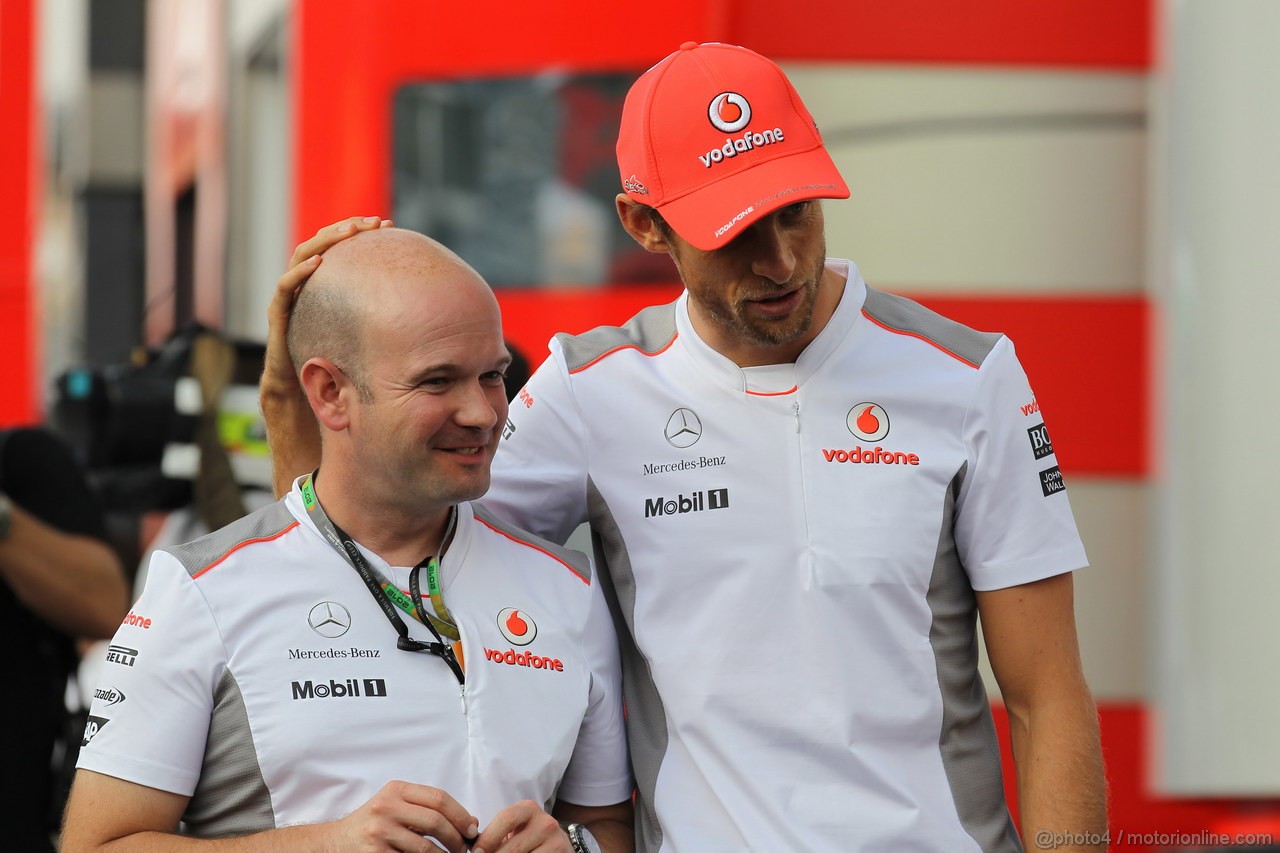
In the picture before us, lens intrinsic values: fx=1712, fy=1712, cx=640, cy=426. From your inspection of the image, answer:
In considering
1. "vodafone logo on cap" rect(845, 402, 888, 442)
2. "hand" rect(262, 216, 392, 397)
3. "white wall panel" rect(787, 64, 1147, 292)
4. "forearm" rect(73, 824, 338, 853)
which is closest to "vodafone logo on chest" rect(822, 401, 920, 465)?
"vodafone logo on cap" rect(845, 402, 888, 442)

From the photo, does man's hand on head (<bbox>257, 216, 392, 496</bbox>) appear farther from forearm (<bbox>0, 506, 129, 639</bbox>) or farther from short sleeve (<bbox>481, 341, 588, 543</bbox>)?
forearm (<bbox>0, 506, 129, 639</bbox>)

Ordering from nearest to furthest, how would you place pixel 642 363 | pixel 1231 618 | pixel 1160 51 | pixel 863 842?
pixel 863 842 < pixel 642 363 < pixel 1231 618 < pixel 1160 51

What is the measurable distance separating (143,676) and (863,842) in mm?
861

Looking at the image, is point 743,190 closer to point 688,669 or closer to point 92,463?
point 688,669

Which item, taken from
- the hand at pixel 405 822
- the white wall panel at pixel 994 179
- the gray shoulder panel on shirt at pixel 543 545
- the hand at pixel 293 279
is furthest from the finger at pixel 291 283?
the white wall panel at pixel 994 179

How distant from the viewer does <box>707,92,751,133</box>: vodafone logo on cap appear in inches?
84.5

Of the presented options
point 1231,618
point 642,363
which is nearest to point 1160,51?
point 1231,618

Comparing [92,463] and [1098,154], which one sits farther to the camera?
[92,463]

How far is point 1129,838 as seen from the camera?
12.2 feet

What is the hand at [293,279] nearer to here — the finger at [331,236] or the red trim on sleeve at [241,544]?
the finger at [331,236]

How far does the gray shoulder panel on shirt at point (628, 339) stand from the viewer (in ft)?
7.50

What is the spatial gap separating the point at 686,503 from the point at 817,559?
187 mm

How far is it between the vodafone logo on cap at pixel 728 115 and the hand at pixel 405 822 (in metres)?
0.89

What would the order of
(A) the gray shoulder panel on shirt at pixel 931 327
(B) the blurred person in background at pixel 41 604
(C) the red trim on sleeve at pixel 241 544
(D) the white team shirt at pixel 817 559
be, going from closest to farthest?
(C) the red trim on sleeve at pixel 241 544, (D) the white team shirt at pixel 817 559, (A) the gray shoulder panel on shirt at pixel 931 327, (B) the blurred person in background at pixel 41 604
